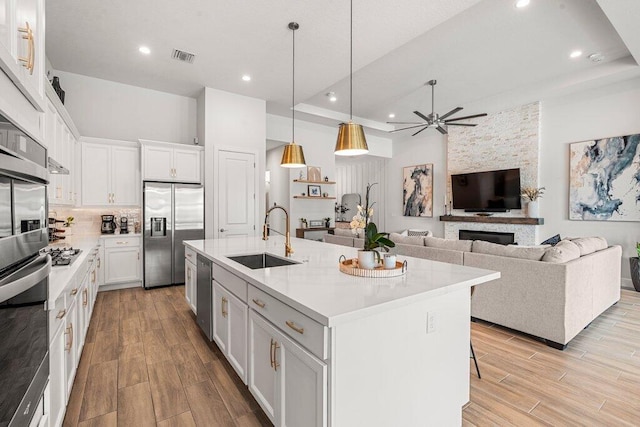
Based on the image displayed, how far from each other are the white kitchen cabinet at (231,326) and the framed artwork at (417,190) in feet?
21.3

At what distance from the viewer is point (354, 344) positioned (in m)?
1.32

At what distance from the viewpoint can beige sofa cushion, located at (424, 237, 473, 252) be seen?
3.47 metres

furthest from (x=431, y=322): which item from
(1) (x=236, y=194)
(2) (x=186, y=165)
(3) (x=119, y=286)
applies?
(3) (x=119, y=286)

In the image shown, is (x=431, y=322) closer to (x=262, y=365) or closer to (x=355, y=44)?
(x=262, y=365)

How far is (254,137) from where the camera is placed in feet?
18.4

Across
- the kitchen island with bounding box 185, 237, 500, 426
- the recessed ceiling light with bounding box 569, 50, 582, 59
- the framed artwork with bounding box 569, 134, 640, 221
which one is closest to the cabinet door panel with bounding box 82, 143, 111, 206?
the kitchen island with bounding box 185, 237, 500, 426

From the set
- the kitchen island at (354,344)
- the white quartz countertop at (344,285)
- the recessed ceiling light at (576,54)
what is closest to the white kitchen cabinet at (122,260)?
the white quartz countertop at (344,285)

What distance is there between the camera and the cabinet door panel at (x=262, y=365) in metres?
1.69

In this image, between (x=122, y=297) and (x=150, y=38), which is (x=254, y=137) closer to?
(x=150, y=38)

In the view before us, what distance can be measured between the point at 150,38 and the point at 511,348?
4.96 meters

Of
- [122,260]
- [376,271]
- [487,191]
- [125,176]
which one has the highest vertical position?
[125,176]

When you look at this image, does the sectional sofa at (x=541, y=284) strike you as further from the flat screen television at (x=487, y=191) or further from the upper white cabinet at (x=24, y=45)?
the upper white cabinet at (x=24, y=45)

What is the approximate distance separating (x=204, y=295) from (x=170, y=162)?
9.41 feet

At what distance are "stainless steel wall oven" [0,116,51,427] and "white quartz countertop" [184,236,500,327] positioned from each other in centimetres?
91
